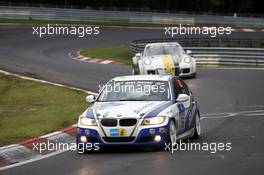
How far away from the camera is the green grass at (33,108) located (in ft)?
51.5

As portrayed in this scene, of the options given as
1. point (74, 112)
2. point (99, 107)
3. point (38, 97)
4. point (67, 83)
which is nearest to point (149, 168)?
point (99, 107)

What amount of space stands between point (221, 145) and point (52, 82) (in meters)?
13.9

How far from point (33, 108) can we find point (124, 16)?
149 feet

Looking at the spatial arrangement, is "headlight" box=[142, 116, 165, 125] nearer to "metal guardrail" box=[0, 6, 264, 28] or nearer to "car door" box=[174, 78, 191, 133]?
"car door" box=[174, 78, 191, 133]

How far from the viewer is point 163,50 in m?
27.9

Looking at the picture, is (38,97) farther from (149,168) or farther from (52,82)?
(149,168)

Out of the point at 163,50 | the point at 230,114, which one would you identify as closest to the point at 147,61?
the point at 163,50

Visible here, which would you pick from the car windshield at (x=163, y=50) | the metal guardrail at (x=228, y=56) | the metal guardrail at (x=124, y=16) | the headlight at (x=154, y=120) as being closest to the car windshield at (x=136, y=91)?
the headlight at (x=154, y=120)

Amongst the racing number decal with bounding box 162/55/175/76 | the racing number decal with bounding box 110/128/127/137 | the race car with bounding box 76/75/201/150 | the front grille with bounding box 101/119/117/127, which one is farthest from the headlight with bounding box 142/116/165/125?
the racing number decal with bounding box 162/55/175/76

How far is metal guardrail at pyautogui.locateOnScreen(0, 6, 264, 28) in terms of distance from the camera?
60781 millimetres

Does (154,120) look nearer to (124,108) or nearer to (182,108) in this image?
(124,108)

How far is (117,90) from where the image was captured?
13883mm

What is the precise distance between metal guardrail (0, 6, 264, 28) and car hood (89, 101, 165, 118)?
47.6m

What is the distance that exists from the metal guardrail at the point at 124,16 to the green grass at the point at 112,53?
54.8 feet
